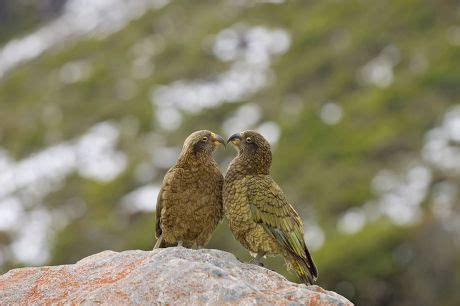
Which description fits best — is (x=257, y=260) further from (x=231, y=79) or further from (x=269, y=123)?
(x=231, y=79)

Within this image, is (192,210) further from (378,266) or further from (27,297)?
(378,266)

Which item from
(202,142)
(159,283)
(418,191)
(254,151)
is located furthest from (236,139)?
(418,191)

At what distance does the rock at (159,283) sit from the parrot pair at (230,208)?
1.06m

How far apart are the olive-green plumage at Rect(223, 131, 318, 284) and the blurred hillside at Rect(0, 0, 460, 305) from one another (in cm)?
3611

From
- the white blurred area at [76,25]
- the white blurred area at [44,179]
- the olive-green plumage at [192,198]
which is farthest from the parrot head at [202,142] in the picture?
the white blurred area at [76,25]

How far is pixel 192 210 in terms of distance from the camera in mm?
13883

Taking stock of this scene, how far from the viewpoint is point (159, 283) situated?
1177cm

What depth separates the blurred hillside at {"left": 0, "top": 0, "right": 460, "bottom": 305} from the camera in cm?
6103

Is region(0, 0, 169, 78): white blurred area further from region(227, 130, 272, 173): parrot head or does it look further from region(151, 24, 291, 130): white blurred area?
region(227, 130, 272, 173): parrot head

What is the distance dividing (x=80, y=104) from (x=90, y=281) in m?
104

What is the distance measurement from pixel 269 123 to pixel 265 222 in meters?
77.5

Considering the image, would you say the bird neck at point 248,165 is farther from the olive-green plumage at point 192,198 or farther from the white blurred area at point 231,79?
the white blurred area at point 231,79

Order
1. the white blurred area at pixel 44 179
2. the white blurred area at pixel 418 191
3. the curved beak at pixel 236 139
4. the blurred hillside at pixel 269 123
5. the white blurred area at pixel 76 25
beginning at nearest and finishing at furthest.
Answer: the curved beak at pixel 236 139
the blurred hillside at pixel 269 123
the white blurred area at pixel 418 191
the white blurred area at pixel 44 179
the white blurred area at pixel 76 25

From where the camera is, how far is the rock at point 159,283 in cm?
1160
